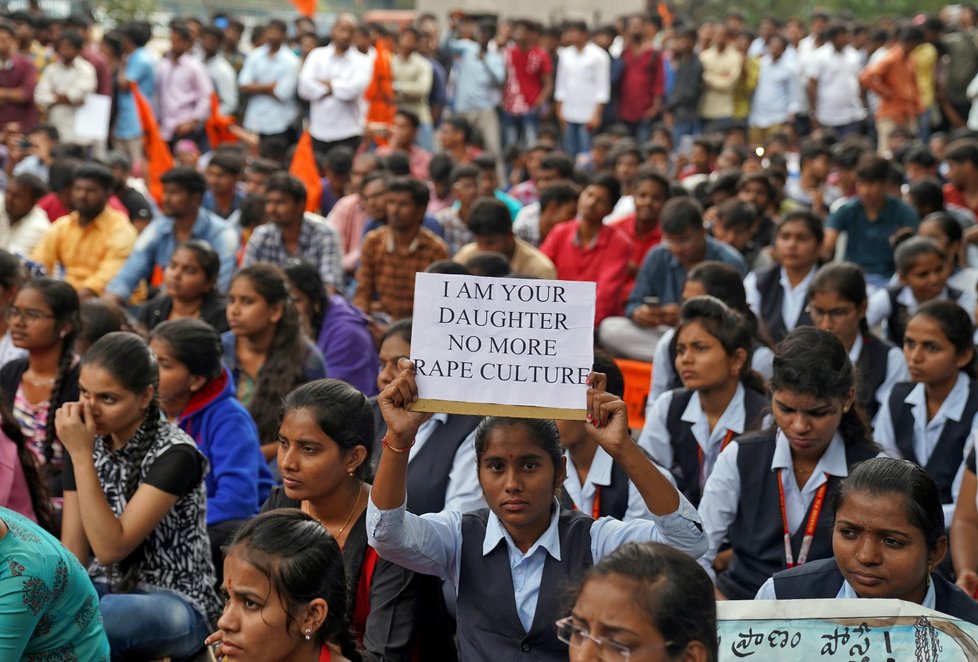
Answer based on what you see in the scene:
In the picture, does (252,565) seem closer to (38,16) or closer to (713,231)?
(713,231)

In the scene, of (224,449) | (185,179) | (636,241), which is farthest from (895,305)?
(185,179)

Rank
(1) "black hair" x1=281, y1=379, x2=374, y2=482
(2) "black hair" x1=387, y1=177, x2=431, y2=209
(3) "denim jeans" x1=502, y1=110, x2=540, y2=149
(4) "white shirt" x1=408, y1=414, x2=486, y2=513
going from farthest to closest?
(3) "denim jeans" x1=502, y1=110, x2=540, y2=149 < (2) "black hair" x1=387, y1=177, x2=431, y2=209 < (4) "white shirt" x1=408, y1=414, x2=486, y2=513 < (1) "black hair" x1=281, y1=379, x2=374, y2=482

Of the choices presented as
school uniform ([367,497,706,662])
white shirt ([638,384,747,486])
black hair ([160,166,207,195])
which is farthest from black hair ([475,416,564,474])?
black hair ([160,166,207,195])

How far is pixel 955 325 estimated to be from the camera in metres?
5.28

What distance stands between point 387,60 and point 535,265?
683 centimetres

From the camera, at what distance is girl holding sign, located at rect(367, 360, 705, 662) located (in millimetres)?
3182

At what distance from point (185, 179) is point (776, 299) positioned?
4115 mm

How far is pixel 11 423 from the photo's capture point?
4488 mm

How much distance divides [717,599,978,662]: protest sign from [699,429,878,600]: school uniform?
132cm

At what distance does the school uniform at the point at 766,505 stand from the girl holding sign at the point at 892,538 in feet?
2.69

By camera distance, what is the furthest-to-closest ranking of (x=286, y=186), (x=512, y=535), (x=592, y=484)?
(x=286, y=186) < (x=592, y=484) < (x=512, y=535)

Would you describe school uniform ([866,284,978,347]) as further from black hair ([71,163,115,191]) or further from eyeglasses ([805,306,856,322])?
black hair ([71,163,115,191])

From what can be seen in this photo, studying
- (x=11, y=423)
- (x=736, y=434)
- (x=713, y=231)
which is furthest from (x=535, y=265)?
(x=11, y=423)

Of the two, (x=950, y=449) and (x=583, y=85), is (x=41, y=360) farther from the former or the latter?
(x=583, y=85)
